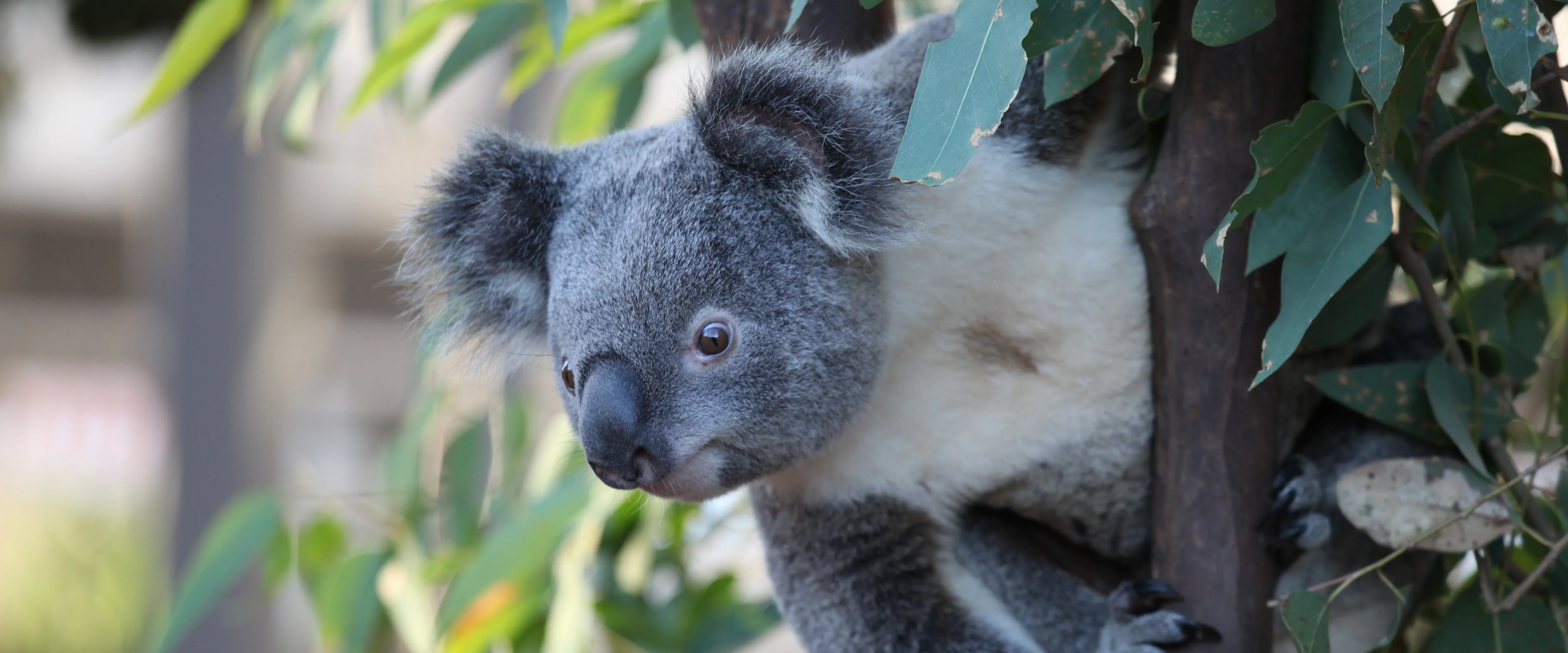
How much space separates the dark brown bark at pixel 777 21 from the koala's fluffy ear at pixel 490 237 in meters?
0.37

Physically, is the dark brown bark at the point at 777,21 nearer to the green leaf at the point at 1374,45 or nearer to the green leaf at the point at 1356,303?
the green leaf at the point at 1356,303

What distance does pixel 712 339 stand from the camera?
1225mm

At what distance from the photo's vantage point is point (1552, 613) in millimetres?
1235

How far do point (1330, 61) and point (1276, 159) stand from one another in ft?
0.62

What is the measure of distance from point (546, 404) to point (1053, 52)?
315cm

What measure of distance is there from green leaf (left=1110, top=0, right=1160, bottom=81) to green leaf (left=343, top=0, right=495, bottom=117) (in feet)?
4.03

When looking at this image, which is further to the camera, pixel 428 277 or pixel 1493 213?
pixel 428 277

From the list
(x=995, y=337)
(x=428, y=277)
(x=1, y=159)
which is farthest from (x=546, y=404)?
(x=1, y=159)

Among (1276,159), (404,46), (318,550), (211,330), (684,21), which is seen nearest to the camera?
(1276,159)

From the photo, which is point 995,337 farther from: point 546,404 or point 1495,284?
point 546,404

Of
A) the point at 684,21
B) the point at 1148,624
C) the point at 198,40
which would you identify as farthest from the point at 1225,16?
the point at 198,40

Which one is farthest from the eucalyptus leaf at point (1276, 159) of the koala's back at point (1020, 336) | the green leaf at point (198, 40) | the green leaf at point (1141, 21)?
the green leaf at point (198, 40)

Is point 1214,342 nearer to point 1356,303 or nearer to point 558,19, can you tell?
point 1356,303

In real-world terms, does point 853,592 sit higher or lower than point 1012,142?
lower
